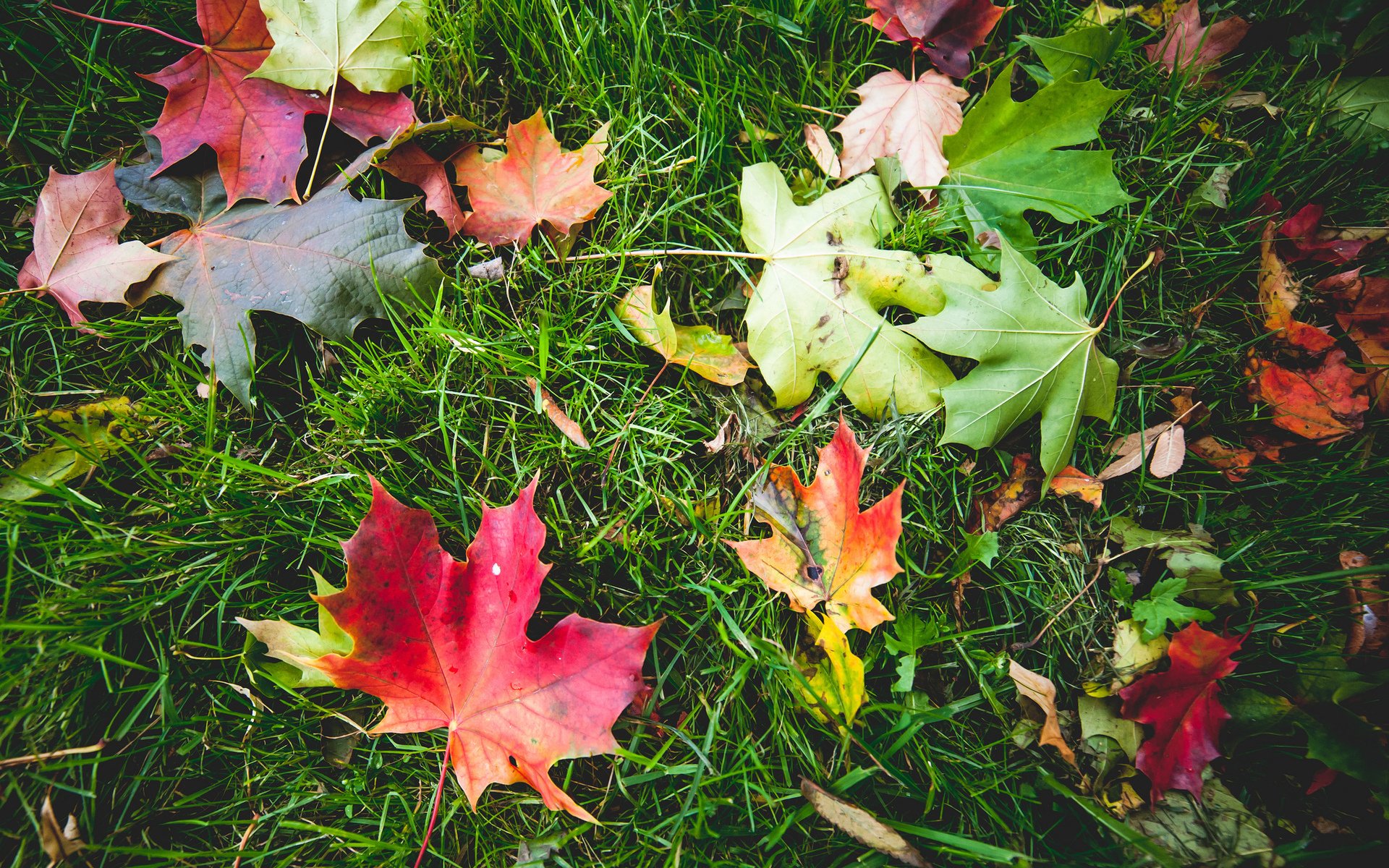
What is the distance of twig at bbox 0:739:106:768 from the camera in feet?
4.14

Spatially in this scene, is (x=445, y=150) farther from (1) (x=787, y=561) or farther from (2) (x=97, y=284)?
(1) (x=787, y=561)

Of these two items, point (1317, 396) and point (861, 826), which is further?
point (1317, 396)

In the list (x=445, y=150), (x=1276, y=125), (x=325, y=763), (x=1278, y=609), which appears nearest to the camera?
(x=325, y=763)

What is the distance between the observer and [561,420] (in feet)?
5.12

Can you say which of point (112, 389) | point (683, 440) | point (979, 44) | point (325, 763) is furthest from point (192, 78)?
point (979, 44)

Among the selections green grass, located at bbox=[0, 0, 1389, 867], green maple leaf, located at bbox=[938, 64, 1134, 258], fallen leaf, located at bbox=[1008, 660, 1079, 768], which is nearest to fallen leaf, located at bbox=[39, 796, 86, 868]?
green grass, located at bbox=[0, 0, 1389, 867]

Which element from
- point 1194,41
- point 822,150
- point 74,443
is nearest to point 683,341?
point 822,150

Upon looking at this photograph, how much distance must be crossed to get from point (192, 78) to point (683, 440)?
1.48 metres

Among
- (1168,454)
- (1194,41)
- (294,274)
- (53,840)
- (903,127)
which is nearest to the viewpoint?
(53,840)

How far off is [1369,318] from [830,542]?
1564 millimetres

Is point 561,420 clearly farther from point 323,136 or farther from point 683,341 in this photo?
point 323,136

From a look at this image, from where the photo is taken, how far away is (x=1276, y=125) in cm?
182

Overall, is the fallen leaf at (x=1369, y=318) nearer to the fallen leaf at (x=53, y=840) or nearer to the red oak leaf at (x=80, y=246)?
the red oak leaf at (x=80, y=246)

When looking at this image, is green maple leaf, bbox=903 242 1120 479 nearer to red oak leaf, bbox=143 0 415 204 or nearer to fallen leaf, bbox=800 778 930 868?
fallen leaf, bbox=800 778 930 868
